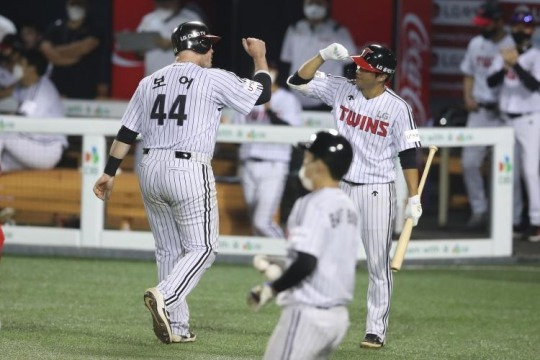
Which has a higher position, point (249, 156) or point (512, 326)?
point (249, 156)

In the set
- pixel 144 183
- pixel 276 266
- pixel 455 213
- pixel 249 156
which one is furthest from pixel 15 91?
pixel 276 266

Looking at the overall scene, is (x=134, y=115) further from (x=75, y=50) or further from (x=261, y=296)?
(x=75, y=50)

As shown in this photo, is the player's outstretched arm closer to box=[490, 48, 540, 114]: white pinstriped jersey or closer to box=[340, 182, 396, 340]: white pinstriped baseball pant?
box=[340, 182, 396, 340]: white pinstriped baseball pant

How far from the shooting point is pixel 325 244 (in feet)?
18.2

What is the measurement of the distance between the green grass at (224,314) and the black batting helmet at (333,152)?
235 centimetres

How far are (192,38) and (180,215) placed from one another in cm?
105

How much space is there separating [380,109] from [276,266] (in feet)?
9.23

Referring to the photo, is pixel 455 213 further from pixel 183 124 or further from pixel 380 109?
pixel 183 124

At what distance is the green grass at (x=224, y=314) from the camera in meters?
8.01

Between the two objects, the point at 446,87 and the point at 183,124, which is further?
the point at 446,87

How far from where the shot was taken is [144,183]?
25.6 feet

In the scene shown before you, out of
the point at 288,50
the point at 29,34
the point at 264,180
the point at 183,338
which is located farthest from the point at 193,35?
the point at 29,34

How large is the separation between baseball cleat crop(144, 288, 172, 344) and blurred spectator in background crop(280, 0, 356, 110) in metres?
7.38

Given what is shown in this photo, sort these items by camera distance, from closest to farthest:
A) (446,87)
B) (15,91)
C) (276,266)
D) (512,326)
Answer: (276,266) → (512,326) → (15,91) → (446,87)
